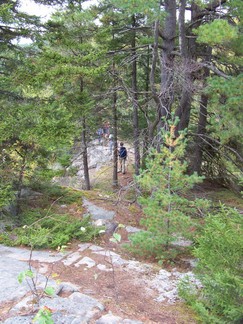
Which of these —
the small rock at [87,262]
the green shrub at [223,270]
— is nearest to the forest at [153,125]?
the green shrub at [223,270]

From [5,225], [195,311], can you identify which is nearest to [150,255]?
[195,311]

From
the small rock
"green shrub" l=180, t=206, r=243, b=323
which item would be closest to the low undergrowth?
the small rock

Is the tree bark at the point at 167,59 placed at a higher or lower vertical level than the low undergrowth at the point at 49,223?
higher

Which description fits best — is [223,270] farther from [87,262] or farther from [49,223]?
[49,223]

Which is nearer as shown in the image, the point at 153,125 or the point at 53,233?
the point at 53,233

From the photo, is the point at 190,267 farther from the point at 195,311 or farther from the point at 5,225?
the point at 5,225

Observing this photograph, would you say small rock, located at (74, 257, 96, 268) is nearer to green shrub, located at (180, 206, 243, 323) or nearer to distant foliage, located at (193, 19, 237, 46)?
green shrub, located at (180, 206, 243, 323)

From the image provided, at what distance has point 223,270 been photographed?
4.02 m

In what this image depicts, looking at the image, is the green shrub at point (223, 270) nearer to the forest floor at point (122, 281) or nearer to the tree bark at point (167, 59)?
the forest floor at point (122, 281)

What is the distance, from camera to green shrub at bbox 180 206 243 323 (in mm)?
3842

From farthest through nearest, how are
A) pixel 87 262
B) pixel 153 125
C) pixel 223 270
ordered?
pixel 153 125 → pixel 87 262 → pixel 223 270

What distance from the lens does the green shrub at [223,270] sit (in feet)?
12.6

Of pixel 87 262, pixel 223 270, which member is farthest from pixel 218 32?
pixel 87 262

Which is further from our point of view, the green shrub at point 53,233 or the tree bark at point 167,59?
the tree bark at point 167,59
